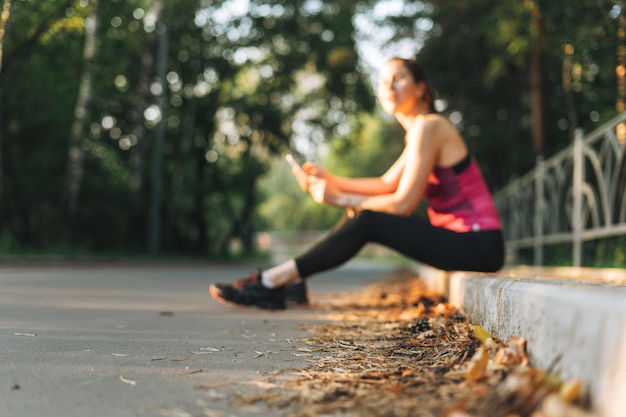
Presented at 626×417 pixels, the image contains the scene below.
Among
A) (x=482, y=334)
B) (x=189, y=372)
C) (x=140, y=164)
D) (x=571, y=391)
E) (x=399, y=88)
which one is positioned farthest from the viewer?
(x=140, y=164)

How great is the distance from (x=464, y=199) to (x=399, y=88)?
0.86m

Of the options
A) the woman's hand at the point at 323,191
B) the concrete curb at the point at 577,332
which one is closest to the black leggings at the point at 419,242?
the woman's hand at the point at 323,191

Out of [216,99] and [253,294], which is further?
[216,99]

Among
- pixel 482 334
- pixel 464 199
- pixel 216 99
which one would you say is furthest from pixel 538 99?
pixel 216 99

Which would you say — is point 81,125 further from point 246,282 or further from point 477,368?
point 477,368

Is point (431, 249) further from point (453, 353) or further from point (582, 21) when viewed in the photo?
point (582, 21)

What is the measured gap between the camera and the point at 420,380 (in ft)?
7.98

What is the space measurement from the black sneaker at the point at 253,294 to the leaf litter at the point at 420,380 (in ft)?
4.96

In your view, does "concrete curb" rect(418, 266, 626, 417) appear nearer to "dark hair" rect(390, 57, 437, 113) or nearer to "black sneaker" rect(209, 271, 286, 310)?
"dark hair" rect(390, 57, 437, 113)

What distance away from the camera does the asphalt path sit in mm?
2297

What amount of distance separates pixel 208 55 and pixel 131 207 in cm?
613

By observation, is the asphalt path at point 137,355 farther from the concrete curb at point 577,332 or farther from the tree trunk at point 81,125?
the tree trunk at point 81,125

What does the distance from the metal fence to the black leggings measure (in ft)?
5.46

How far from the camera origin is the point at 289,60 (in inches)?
1037
